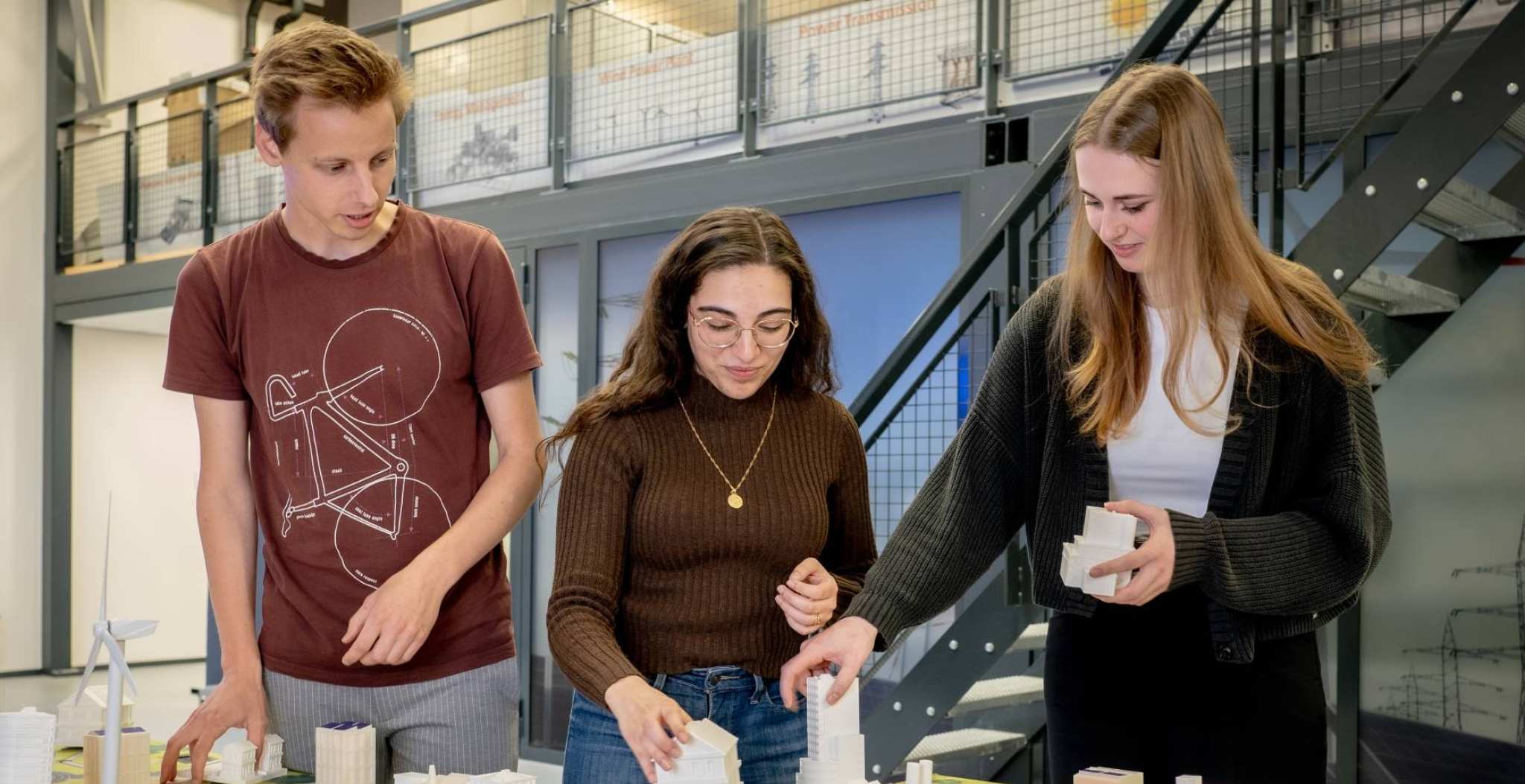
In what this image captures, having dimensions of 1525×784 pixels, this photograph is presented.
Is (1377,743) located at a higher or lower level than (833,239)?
lower

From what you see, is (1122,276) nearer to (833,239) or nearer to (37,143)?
(833,239)

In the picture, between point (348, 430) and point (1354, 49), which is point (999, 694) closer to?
point (1354, 49)

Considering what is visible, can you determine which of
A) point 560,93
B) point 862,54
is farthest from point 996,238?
point 560,93

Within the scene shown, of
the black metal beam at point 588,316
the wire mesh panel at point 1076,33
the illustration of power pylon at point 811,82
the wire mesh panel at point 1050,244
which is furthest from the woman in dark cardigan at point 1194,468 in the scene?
the black metal beam at point 588,316

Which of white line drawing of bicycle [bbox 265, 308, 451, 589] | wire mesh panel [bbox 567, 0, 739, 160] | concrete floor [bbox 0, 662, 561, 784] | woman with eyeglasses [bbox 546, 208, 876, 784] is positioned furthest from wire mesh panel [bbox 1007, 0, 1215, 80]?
concrete floor [bbox 0, 662, 561, 784]

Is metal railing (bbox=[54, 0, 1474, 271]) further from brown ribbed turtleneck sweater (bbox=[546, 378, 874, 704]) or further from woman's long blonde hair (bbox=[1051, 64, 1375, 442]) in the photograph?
brown ribbed turtleneck sweater (bbox=[546, 378, 874, 704])

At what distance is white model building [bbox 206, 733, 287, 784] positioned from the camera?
1.56m

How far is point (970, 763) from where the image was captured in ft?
→ 15.0

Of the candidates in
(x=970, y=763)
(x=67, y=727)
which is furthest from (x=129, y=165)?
(x=67, y=727)

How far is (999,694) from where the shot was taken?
157 inches

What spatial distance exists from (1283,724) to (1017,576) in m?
1.89

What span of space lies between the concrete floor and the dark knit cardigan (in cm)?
545

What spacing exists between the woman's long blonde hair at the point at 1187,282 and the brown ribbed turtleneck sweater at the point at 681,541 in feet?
1.22

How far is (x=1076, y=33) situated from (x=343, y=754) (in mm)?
3504
